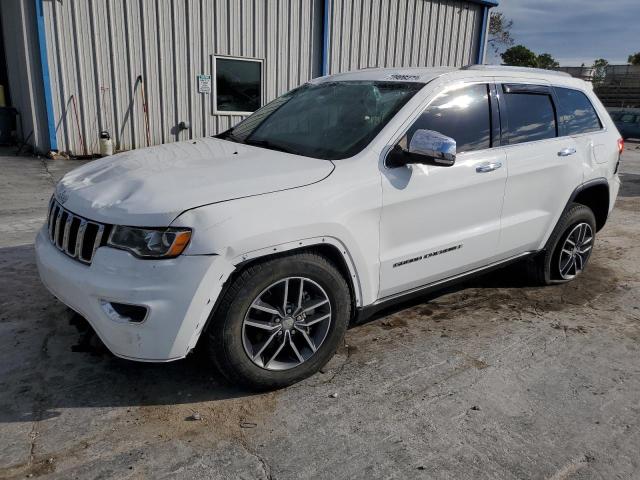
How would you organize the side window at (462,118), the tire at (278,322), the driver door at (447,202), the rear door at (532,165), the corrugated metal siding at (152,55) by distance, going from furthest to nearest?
the corrugated metal siding at (152,55) → the rear door at (532,165) → the side window at (462,118) → the driver door at (447,202) → the tire at (278,322)

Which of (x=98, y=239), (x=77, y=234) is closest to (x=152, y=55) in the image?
(x=77, y=234)

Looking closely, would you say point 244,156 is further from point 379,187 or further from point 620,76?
point 620,76

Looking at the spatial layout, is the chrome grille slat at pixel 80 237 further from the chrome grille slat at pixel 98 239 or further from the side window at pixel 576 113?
the side window at pixel 576 113

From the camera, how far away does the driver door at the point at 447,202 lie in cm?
310

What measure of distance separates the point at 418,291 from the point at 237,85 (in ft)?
31.9

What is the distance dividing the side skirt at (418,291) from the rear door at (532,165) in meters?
0.10

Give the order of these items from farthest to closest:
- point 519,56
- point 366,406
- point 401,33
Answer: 1. point 519,56
2. point 401,33
3. point 366,406

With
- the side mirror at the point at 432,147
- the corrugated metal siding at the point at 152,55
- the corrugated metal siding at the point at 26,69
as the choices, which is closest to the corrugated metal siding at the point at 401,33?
the corrugated metal siding at the point at 152,55

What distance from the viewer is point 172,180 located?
8.93 ft

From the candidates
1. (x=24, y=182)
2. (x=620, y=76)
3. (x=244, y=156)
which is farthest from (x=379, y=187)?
(x=620, y=76)

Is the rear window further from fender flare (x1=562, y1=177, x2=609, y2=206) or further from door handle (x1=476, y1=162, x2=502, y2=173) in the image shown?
door handle (x1=476, y1=162, x2=502, y2=173)

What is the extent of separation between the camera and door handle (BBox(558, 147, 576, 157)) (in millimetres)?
4086

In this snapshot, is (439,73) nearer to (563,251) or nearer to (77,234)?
(563,251)

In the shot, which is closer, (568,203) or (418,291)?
(418,291)
